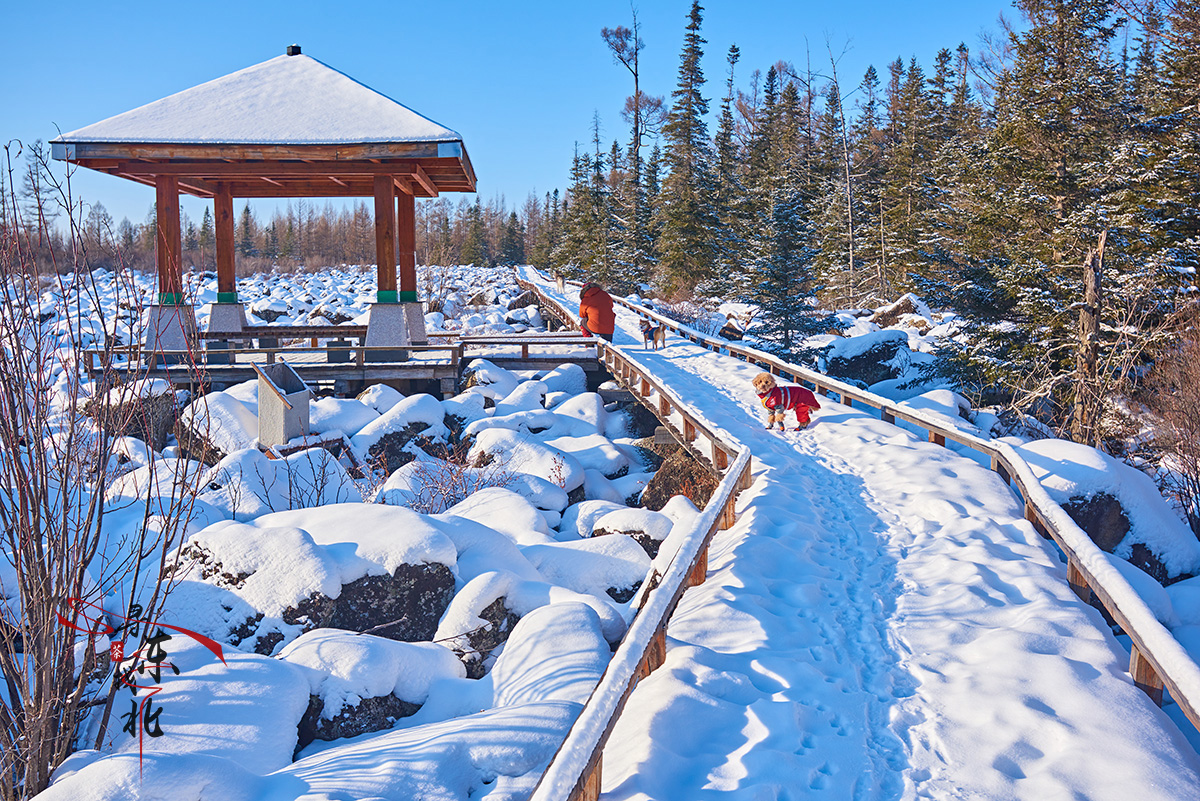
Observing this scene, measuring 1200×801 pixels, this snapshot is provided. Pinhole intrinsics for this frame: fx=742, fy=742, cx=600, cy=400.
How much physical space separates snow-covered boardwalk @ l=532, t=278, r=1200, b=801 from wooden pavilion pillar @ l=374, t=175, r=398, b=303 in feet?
32.7

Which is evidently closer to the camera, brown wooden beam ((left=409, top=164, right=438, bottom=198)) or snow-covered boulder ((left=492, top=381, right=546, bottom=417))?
snow-covered boulder ((left=492, top=381, right=546, bottom=417))

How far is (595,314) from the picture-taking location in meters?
17.7

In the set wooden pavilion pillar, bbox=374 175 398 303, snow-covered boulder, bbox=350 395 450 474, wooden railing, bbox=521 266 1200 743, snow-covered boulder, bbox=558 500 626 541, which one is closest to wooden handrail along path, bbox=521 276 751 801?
snow-covered boulder, bbox=558 500 626 541

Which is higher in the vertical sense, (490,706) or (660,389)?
(660,389)

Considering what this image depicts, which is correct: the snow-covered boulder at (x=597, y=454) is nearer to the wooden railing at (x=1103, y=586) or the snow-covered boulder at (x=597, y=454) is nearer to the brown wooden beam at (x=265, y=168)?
the wooden railing at (x=1103, y=586)

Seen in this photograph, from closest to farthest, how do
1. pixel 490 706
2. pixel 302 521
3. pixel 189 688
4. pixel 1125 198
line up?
pixel 189 688 → pixel 490 706 → pixel 302 521 → pixel 1125 198

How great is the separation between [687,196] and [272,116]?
2473cm

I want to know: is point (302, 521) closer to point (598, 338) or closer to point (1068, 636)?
point (1068, 636)

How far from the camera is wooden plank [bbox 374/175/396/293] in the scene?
13859 mm

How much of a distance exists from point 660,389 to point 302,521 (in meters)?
6.05

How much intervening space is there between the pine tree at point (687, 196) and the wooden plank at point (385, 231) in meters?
21.1

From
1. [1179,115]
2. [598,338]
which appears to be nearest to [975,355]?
[1179,115]

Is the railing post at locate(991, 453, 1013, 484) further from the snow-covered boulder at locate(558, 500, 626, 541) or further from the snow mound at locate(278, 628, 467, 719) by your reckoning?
the snow mound at locate(278, 628, 467, 719)

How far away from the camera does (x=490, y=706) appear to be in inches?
175
